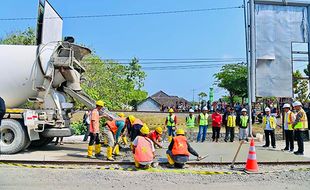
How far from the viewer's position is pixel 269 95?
15828 mm

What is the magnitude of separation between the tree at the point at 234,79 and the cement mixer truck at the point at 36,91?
28.0 meters

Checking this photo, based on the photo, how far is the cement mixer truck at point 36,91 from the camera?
10.3 meters

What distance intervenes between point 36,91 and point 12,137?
1.57 m

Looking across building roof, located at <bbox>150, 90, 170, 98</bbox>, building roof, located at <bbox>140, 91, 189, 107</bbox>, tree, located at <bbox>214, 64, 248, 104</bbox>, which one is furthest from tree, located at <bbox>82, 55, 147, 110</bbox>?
building roof, located at <bbox>150, 90, 170, 98</bbox>

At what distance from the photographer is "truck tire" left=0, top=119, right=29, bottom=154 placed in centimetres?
1017

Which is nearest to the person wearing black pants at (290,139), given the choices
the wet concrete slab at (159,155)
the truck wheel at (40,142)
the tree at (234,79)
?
the wet concrete slab at (159,155)

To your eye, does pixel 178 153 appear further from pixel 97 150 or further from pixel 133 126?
pixel 97 150

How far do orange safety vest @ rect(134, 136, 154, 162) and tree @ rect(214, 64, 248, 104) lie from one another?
98.0 ft

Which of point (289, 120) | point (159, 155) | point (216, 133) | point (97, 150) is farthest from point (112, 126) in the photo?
point (216, 133)

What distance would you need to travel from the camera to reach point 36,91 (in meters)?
10.9

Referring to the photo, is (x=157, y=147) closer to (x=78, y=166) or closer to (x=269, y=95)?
(x=78, y=166)

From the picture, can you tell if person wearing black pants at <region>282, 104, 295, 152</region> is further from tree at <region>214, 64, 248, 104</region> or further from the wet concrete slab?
tree at <region>214, 64, 248, 104</region>

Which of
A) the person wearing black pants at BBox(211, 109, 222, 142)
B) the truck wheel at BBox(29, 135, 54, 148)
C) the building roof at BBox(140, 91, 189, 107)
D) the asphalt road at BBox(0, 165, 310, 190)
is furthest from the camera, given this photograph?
the building roof at BBox(140, 91, 189, 107)

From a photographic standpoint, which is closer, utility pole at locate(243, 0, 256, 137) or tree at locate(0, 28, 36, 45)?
utility pole at locate(243, 0, 256, 137)
